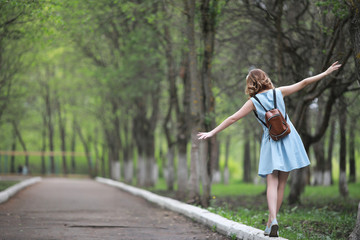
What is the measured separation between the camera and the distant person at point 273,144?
540 cm

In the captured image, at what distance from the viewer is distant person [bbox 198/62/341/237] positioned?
540 cm

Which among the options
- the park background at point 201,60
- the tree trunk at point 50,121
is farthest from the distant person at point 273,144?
the tree trunk at point 50,121

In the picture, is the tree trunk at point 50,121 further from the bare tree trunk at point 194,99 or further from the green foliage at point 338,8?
the green foliage at point 338,8

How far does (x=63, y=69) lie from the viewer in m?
36.9

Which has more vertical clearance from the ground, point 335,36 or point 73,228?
point 335,36

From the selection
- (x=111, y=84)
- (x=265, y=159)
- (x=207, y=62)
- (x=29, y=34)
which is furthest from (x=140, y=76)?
(x=265, y=159)

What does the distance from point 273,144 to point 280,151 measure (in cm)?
12

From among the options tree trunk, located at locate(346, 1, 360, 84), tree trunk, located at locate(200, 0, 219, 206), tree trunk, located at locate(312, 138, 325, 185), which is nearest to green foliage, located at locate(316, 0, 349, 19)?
tree trunk, located at locate(346, 1, 360, 84)

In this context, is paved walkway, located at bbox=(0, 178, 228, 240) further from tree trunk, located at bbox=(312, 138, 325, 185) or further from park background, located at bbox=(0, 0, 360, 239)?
tree trunk, located at bbox=(312, 138, 325, 185)

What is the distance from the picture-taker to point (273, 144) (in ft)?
18.0

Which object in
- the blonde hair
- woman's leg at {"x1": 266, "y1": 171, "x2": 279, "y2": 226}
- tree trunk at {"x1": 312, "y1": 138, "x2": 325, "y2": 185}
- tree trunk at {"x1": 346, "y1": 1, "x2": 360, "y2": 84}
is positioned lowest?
tree trunk at {"x1": 312, "y1": 138, "x2": 325, "y2": 185}

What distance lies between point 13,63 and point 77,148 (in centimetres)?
3977

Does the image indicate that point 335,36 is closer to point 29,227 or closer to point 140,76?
point 29,227

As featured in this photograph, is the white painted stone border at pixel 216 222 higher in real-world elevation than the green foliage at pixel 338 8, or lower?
lower
